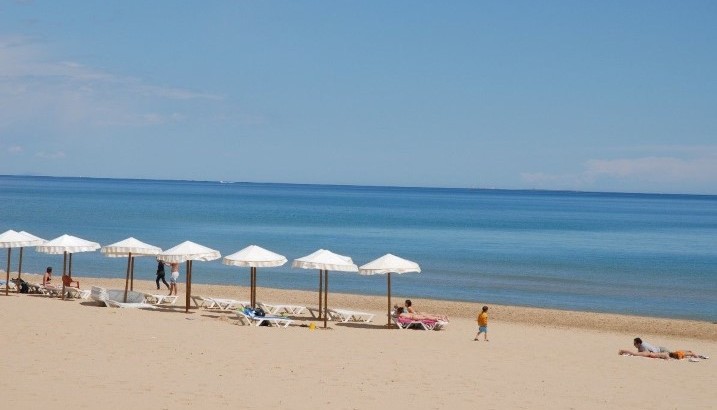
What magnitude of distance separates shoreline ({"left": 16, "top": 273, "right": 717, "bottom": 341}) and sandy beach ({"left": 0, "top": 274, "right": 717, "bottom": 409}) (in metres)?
0.83

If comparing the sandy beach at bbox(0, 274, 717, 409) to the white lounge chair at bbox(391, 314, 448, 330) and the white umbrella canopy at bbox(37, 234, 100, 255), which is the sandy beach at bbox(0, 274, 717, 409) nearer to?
the white lounge chair at bbox(391, 314, 448, 330)

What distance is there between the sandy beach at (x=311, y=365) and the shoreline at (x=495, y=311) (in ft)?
2.73

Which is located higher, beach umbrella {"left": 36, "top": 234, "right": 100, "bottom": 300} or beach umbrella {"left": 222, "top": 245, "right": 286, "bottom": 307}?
beach umbrella {"left": 36, "top": 234, "right": 100, "bottom": 300}

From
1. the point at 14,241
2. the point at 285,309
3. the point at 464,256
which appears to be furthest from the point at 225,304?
the point at 464,256

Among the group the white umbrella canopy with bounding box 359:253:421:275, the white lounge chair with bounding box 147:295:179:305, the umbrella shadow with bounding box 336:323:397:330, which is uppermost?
the white umbrella canopy with bounding box 359:253:421:275

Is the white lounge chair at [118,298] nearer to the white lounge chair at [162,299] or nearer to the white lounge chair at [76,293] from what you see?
the white lounge chair at [162,299]

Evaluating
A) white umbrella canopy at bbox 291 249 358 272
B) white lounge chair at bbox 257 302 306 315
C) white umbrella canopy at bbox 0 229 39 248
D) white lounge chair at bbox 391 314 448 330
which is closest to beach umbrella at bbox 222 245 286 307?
white umbrella canopy at bbox 291 249 358 272

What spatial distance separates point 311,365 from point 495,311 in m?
11.7

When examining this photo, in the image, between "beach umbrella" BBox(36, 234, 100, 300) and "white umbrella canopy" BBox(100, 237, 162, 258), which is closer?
"white umbrella canopy" BBox(100, 237, 162, 258)

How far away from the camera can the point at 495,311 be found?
2402cm

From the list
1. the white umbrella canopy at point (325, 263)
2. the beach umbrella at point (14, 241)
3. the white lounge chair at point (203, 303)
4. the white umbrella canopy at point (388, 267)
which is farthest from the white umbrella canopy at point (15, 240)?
the white umbrella canopy at point (388, 267)

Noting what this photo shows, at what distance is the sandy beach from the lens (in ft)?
35.5

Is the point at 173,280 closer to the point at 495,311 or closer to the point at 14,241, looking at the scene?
the point at 14,241

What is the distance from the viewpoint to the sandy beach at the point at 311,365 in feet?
35.5
